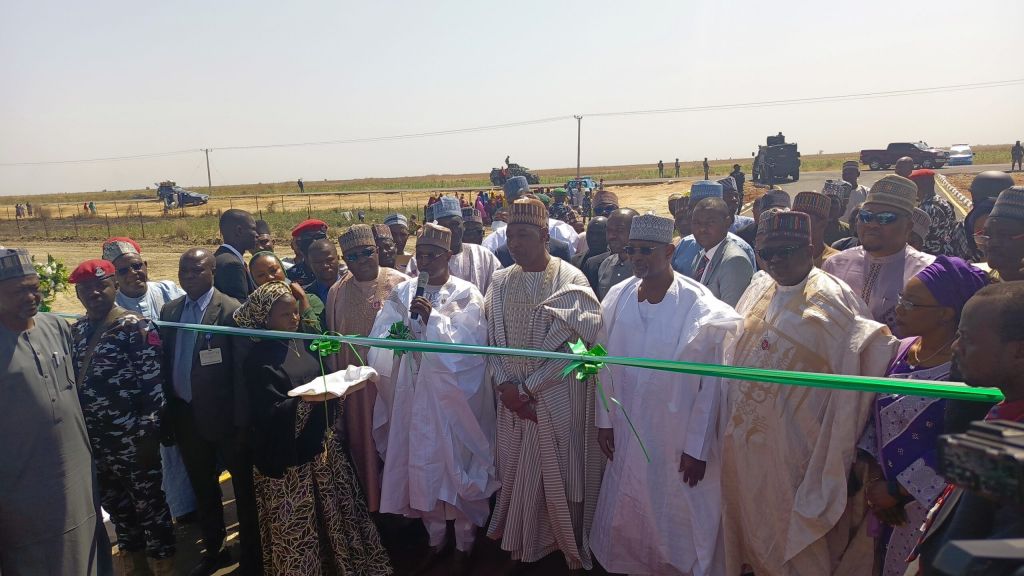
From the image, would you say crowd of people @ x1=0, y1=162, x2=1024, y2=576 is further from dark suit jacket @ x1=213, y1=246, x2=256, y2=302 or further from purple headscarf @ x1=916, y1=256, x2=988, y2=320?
dark suit jacket @ x1=213, y1=246, x2=256, y2=302

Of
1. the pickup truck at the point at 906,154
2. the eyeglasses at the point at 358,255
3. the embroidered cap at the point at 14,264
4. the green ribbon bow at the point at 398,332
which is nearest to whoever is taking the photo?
the embroidered cap at the point at 14,264

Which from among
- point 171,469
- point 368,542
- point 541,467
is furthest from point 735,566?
point 171,469

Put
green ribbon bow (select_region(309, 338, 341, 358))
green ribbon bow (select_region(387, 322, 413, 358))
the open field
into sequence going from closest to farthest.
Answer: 1. green ribbon bow (select_region(309, 338, 341, 358))
2. green ribbon bow (select_region(387, 322, 413, 358))
3. the open field

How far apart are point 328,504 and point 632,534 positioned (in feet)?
5.98

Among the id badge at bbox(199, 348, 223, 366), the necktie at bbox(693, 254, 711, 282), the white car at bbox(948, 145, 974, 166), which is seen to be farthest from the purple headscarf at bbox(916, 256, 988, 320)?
the white car at bbox(948, 145, 974, 166)

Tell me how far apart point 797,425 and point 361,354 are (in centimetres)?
304

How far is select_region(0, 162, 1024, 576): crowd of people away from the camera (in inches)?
128

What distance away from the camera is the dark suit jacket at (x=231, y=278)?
5242 mm

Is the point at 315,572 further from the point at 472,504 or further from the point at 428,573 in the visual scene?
the point at 472,504

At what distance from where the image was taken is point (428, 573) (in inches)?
168

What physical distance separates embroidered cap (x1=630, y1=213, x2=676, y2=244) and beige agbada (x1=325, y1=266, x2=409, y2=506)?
2.00 m

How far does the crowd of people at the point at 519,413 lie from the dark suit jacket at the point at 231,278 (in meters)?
0.43

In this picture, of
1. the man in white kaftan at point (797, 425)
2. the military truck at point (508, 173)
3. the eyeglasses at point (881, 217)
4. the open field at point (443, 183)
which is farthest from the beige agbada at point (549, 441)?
the open field at point (443, 183)

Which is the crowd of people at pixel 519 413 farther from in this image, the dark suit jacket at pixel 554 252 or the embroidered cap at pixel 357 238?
the dark suit jacket at pixel 554 252
